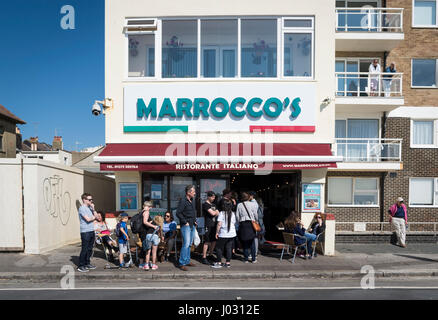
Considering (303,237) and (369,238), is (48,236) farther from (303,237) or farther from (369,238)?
(369,238)

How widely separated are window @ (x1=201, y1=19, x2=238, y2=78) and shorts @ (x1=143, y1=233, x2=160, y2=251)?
507 centimetres

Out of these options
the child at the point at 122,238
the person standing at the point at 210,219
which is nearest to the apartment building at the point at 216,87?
the person standing at the point at 210,219

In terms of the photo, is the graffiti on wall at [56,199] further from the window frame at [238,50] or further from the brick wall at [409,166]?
the brick wall at [409,166]

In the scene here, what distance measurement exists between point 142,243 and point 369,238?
28.1 ft

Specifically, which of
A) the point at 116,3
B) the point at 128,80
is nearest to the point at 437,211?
the point at 128,80

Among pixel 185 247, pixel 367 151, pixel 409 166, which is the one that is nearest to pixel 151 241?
pixel 185 247

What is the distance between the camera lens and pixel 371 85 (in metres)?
12.4

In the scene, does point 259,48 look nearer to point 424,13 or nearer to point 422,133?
point 422,133

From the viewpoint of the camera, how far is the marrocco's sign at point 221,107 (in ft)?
31.3

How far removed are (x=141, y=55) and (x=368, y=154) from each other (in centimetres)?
904

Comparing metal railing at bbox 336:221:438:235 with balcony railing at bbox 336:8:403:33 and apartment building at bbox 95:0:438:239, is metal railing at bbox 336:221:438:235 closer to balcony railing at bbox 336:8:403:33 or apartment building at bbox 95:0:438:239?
apartment building at bbox 95:0:438:239

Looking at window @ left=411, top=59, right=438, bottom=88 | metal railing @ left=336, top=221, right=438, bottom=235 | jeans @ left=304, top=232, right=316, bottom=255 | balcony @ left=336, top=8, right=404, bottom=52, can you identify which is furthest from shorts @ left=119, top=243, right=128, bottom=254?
window @ left=411, top=59, right=438, bottom=88

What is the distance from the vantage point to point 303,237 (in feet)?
27.4

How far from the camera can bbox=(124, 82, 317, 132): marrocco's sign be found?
9547 millimetres
